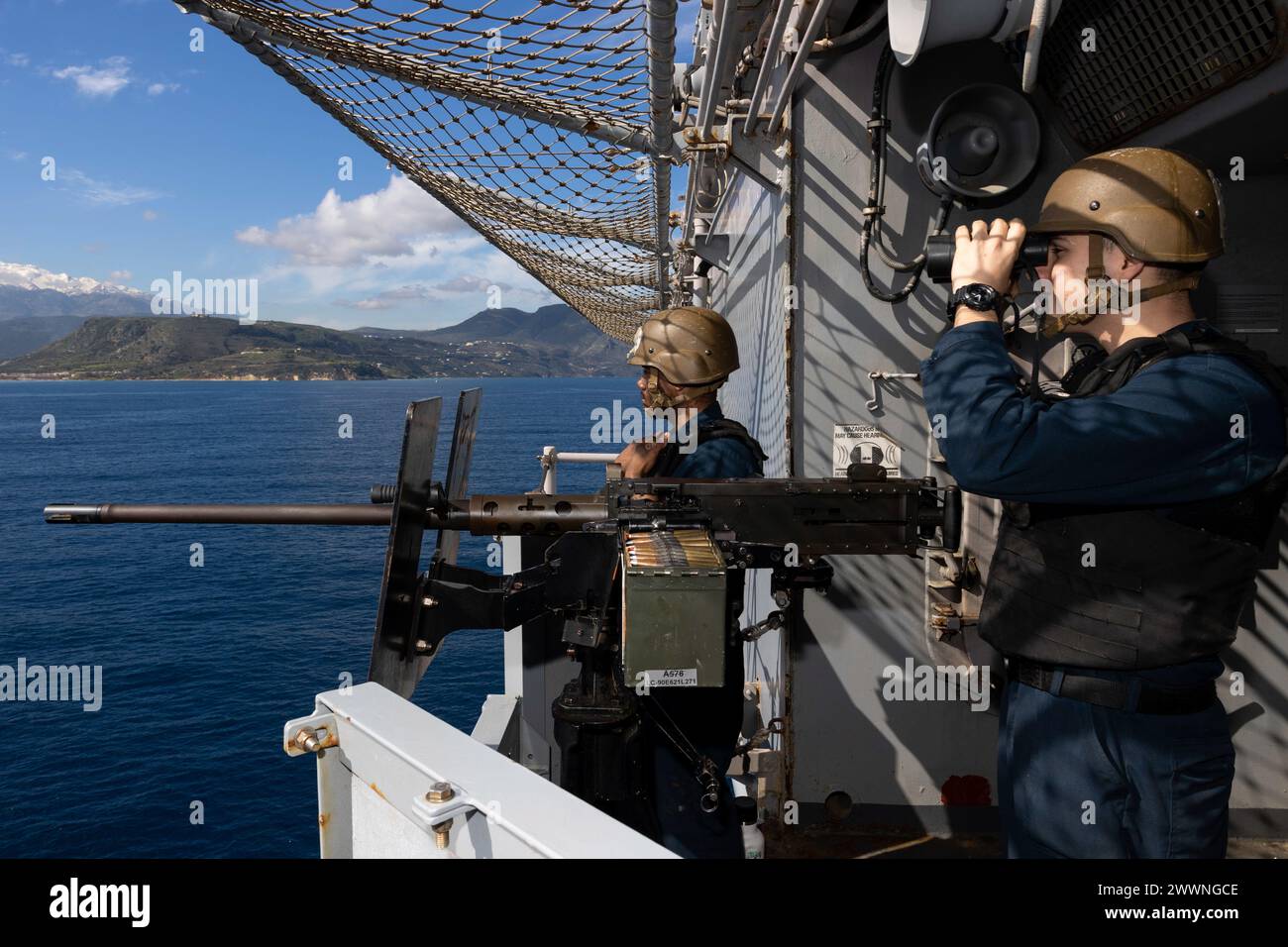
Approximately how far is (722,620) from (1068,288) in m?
1.33

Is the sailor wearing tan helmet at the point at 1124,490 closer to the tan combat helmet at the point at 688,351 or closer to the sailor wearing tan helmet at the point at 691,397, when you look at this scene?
the sailor wearing tan helmet at the point at 691,397

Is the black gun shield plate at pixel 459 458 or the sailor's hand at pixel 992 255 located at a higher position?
the sailor's hand at pixel 992 255

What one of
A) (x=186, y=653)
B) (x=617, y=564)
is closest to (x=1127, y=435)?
(x=617, y=564)

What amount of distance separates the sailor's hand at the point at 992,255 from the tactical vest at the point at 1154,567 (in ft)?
1.23

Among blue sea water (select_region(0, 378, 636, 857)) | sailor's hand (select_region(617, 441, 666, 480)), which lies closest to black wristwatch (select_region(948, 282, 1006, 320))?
sailor's hand (select_region(617, 441, 666, 480))

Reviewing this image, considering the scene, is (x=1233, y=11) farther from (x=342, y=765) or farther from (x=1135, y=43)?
(x=342, y=765)

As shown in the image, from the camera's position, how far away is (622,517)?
2762 mm

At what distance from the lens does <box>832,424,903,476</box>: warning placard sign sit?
4.05 metres

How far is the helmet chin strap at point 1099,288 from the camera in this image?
2.18 m

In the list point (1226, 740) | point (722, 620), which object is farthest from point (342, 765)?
point (1226, 740)

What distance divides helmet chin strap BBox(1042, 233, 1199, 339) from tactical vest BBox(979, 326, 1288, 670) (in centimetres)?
14

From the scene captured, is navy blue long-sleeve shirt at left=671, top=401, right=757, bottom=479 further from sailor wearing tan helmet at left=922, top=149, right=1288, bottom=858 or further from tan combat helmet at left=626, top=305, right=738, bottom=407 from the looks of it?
sailor wearing tan helmet at left=922, top=149, right=1288, bottom=858

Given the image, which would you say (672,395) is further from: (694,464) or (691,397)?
(694,464)

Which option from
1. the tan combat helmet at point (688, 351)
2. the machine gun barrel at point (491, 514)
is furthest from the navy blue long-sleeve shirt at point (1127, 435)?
the tan combat helmet at point (688, 351)
